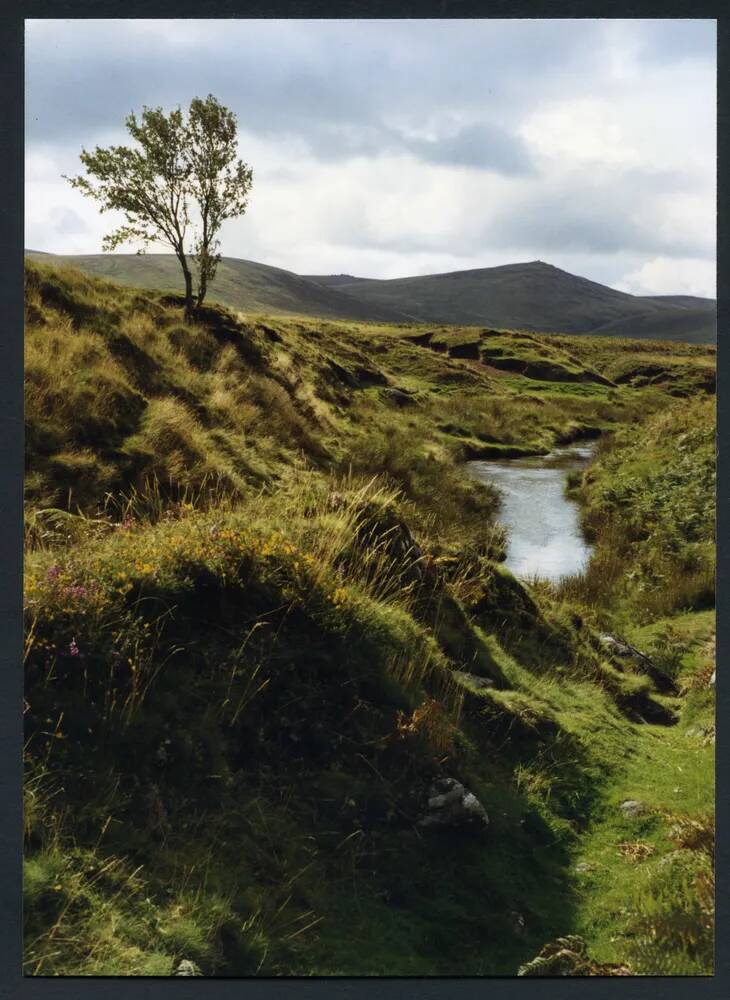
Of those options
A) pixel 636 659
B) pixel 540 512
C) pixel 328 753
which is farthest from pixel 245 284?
pixel 328 753

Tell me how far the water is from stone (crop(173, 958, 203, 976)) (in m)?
8.96

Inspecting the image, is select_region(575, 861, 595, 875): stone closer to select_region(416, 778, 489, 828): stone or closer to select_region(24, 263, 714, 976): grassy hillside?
select_region(24, 263, 714, 976): grassy hillside

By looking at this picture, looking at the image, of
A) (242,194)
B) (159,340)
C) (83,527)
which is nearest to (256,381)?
(159,340)

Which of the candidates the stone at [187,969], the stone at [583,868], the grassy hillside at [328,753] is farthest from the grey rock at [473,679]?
the stone at [187,969]

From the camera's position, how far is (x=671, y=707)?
8.14 meters

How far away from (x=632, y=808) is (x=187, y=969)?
127 inches

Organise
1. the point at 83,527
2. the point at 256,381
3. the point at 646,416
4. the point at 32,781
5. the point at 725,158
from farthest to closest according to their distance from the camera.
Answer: the point at 646,416
the point at 256,381
the point at 83,527
the point at 725,158
the point at 32,781

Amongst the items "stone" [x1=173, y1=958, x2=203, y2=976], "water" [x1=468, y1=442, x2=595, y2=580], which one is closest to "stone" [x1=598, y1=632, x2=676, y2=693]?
"water" [x1=468, y1=442, x2=595, y2=580]

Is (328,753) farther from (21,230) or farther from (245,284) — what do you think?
(245,284)

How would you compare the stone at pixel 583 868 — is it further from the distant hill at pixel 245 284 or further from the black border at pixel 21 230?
the distant hill at pixel 245 284

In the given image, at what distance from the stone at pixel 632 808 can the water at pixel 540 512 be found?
6.62m

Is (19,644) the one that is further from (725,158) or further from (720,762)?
(725,158)

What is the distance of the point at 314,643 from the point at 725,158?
4.13 m

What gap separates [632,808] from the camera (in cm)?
567
